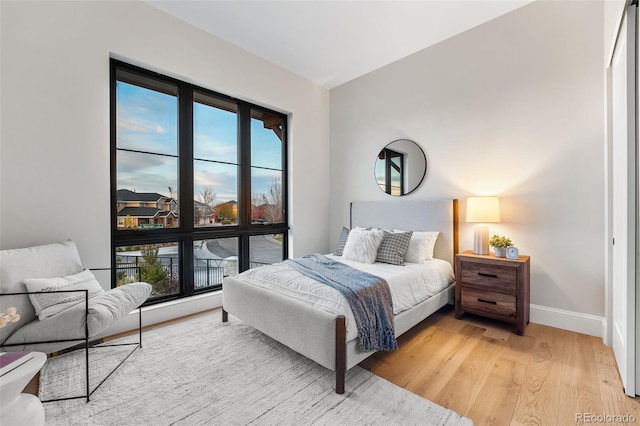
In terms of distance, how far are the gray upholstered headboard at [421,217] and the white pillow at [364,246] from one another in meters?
0.55

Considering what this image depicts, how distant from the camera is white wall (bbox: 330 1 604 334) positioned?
8.21 ft

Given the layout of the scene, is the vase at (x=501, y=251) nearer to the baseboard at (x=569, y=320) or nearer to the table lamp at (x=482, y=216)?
the table lamp at (x=482, y=216)

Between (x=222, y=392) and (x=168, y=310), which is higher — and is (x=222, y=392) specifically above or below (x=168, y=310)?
below

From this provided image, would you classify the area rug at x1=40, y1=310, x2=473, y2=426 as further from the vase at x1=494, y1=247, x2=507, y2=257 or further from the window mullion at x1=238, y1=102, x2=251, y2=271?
the vase at x1=494, y1=247, x2=507, y2=257

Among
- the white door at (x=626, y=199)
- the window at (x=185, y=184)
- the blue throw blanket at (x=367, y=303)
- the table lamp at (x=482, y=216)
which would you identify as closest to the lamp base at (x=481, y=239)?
the table lamp at (x=482, y=216)

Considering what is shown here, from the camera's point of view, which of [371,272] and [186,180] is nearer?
[371,272]

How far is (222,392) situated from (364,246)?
192 cm

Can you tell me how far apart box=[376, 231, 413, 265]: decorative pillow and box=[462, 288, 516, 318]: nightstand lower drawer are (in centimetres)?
70

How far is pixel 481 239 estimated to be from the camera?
9.32 feet

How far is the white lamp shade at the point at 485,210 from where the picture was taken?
2760 millimetres

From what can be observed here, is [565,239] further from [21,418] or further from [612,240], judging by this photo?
[21,418]

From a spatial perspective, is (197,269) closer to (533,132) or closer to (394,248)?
(394,248)

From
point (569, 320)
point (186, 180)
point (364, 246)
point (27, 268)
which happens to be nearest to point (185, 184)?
point (186, 180)

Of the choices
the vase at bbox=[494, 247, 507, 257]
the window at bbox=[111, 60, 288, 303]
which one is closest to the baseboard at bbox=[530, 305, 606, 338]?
the vase at bbox=[494, 247, 507, 257]
